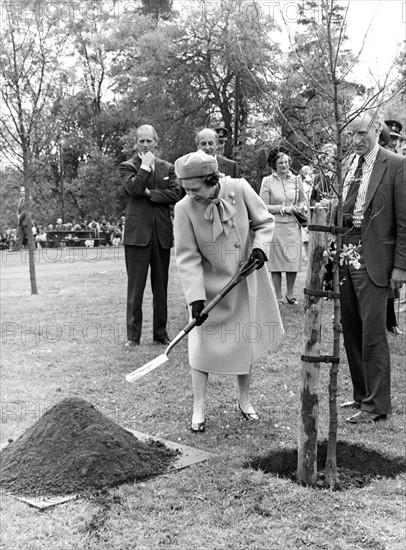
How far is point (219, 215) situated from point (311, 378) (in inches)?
63.9

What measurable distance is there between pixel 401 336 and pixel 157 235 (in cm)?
314

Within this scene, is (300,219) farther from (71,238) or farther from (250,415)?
(71,238)

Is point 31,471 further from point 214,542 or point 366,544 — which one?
point 366,544

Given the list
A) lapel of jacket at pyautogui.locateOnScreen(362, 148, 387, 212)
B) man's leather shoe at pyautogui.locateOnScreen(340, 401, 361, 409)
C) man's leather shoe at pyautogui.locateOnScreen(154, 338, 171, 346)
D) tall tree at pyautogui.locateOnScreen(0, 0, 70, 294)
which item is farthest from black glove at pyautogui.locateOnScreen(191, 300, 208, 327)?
tall tree at pyautogui.locateOnScreen(0, 0, 70, 294)

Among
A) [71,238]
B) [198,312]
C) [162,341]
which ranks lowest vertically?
[162,341]

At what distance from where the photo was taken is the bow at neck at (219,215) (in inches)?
218

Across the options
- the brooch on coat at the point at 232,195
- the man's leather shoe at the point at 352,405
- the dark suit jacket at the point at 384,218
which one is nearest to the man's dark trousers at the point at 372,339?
the dark suit jacket at the point at 384,218

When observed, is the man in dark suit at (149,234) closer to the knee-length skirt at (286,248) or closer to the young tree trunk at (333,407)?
the knee-length skirt at (286,248)

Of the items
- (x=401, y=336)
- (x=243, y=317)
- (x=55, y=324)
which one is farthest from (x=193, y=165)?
(x=55, y=324)

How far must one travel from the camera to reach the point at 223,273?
223 inches

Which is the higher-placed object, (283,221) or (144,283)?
(283,221)

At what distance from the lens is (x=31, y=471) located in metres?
4.59

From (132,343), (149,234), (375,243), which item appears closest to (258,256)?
(375,243)

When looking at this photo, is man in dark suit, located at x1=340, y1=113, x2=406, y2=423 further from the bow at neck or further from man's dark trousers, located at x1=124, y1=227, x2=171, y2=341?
man's dark trousers, located at x1=124, y1=227, x2=171, y2=341
